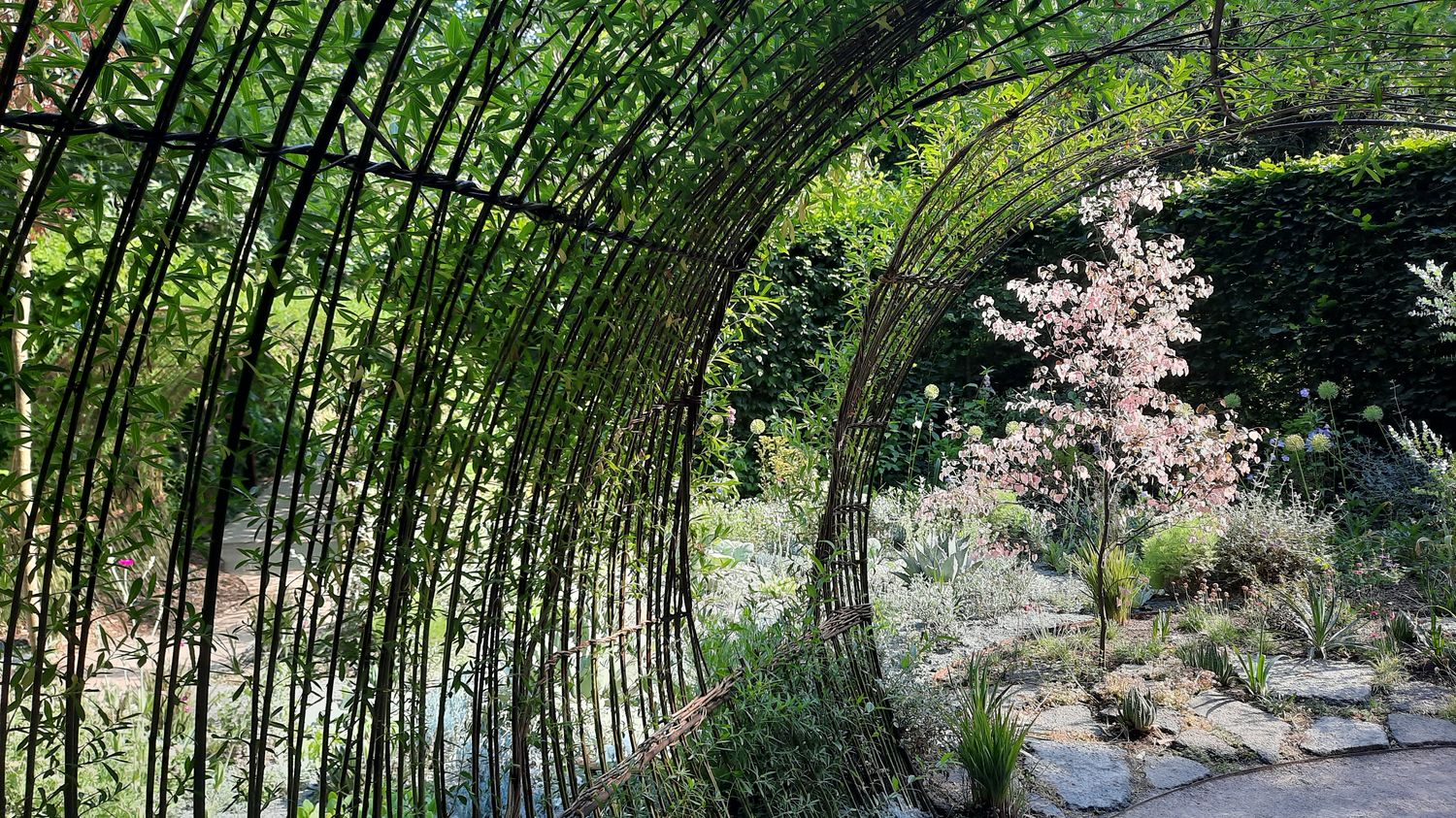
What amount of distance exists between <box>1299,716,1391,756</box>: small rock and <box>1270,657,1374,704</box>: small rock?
0.18 m

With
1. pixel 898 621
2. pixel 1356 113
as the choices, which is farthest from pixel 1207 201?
pixel 898 621

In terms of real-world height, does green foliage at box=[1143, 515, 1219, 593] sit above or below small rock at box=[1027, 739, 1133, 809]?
above

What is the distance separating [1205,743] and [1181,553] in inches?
69.3

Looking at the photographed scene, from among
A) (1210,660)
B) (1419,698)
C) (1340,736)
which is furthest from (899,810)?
(1419,698)

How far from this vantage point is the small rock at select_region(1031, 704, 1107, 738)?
354cm

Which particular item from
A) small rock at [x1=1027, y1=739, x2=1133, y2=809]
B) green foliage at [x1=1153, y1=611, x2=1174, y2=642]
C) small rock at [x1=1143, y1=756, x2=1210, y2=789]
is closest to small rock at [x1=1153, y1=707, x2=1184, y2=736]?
small rock at [x1=1143, y1=756, x2=1210, y2=789]

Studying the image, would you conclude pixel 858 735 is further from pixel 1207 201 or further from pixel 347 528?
pixel 1207 201

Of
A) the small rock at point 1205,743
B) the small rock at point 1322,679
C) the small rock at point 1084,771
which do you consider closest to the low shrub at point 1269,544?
the small rock at point 1322,679

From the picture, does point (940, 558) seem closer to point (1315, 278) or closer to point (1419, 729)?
point (1419, 729)

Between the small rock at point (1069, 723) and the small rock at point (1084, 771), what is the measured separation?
0.11m

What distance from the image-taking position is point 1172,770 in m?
3.25

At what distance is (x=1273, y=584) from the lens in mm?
4855

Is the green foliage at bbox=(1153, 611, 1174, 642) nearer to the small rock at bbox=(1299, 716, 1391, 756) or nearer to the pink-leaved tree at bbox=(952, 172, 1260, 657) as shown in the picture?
the pink-leaved tree at bbox=(952, 172, 1260, 657)

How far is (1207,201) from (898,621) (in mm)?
3996
